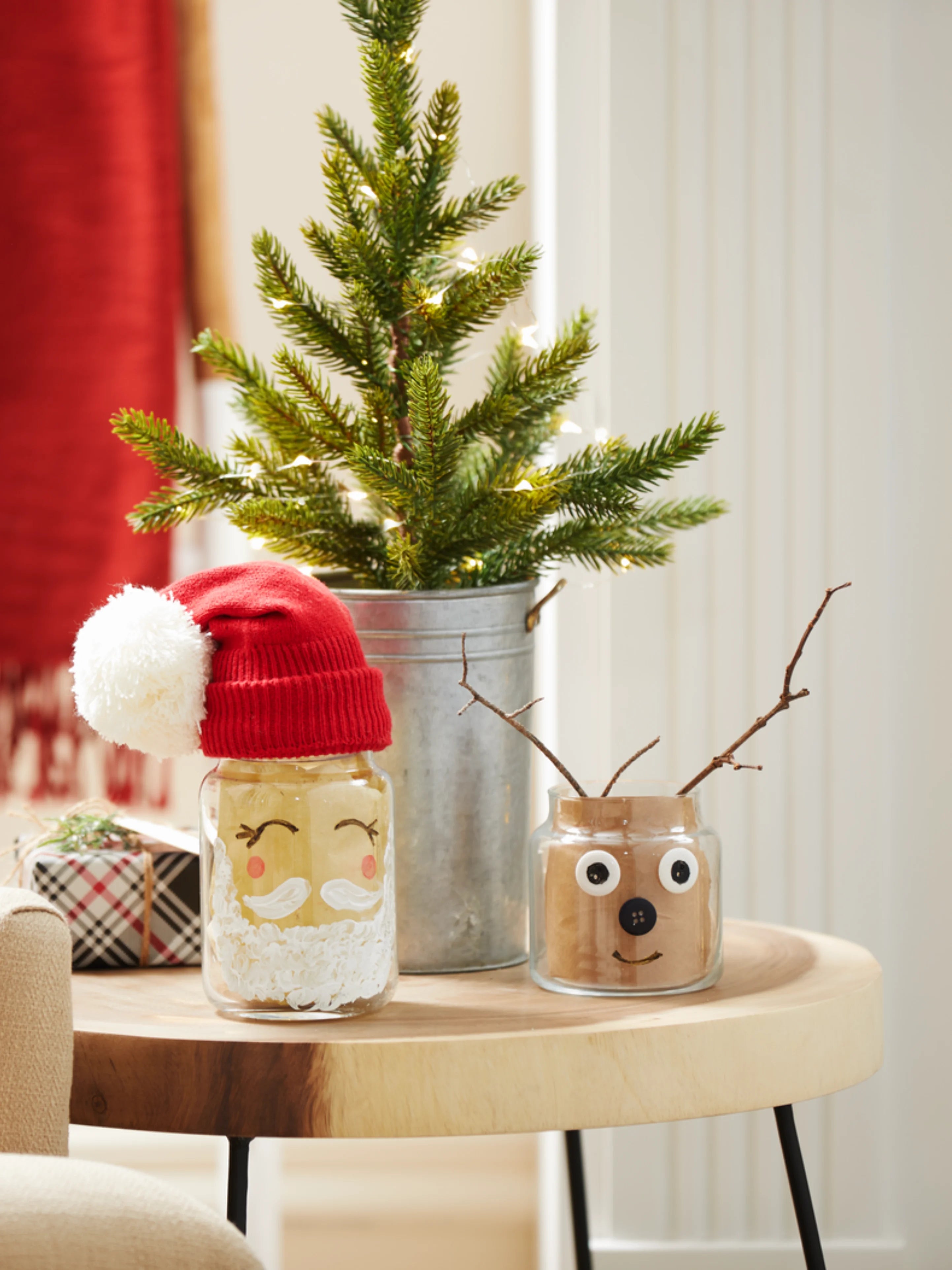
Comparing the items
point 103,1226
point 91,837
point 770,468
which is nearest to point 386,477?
point 91,837

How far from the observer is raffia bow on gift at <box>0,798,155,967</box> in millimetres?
863

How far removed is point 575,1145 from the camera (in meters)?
1.17

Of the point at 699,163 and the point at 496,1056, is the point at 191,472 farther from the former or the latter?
the point at 699,163

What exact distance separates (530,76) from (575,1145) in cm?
117

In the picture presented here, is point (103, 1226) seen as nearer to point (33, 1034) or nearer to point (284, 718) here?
point (33, 1034)

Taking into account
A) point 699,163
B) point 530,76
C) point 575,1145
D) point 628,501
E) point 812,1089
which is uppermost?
point 530,76

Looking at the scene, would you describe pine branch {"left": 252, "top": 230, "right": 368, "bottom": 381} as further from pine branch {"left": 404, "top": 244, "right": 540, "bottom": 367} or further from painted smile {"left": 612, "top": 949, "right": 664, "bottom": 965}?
painted smile {"left": 612, "top": 949, "right": 664, "bottom": 965}

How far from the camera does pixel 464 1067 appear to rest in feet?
2.14

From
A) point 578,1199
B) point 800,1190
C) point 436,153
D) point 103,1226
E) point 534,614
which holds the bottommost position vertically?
point 578,1199

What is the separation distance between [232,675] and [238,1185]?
0.31 m

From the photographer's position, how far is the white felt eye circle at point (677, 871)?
748 millimetres

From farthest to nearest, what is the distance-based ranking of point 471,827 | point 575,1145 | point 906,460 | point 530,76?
point 530,76 → point 906,460 → point 575,1145 → point 471,827

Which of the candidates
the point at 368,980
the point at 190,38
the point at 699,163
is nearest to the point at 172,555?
the point at 190,38

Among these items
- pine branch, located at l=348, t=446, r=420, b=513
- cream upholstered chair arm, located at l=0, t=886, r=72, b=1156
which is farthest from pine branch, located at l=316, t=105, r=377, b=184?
cream upholstered chair arm, located at l=0, t=886, r=72, b=1156
